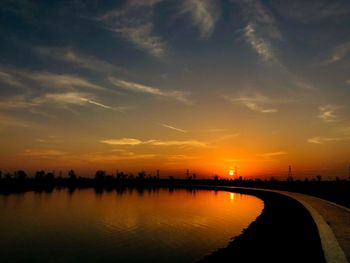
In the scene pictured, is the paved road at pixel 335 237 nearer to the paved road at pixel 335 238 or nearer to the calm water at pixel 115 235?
the paved road at pixel 335 238

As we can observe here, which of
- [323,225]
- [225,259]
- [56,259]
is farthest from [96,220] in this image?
[323,225]

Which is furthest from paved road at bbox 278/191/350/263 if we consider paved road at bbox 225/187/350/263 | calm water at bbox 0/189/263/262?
calm water at bbox 0/189/263/262

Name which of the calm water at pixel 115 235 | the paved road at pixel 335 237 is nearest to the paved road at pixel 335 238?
the paved road at pixel 335 237

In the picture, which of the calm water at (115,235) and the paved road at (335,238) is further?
the calm water at (115,235)

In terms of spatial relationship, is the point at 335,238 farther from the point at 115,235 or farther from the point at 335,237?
the point at 115,235

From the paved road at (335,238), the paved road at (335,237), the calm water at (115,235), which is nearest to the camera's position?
the paved road at (335,238)

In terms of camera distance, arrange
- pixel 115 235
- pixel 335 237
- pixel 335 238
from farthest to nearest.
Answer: pixel 115 235
pixel 335 237
pixel 335 238

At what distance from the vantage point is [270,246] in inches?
818

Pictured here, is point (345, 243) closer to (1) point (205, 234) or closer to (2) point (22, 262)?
(2) point (22, 262)

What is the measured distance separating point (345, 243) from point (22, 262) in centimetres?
2245

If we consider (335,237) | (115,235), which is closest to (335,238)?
(335,237)

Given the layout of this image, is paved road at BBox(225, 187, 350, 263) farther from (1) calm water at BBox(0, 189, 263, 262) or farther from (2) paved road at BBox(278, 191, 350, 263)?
(1) calm water at BBox(0, 189, 263, 262)

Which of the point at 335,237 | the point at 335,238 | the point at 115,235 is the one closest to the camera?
the point at 335,238

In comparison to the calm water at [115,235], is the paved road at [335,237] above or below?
above
